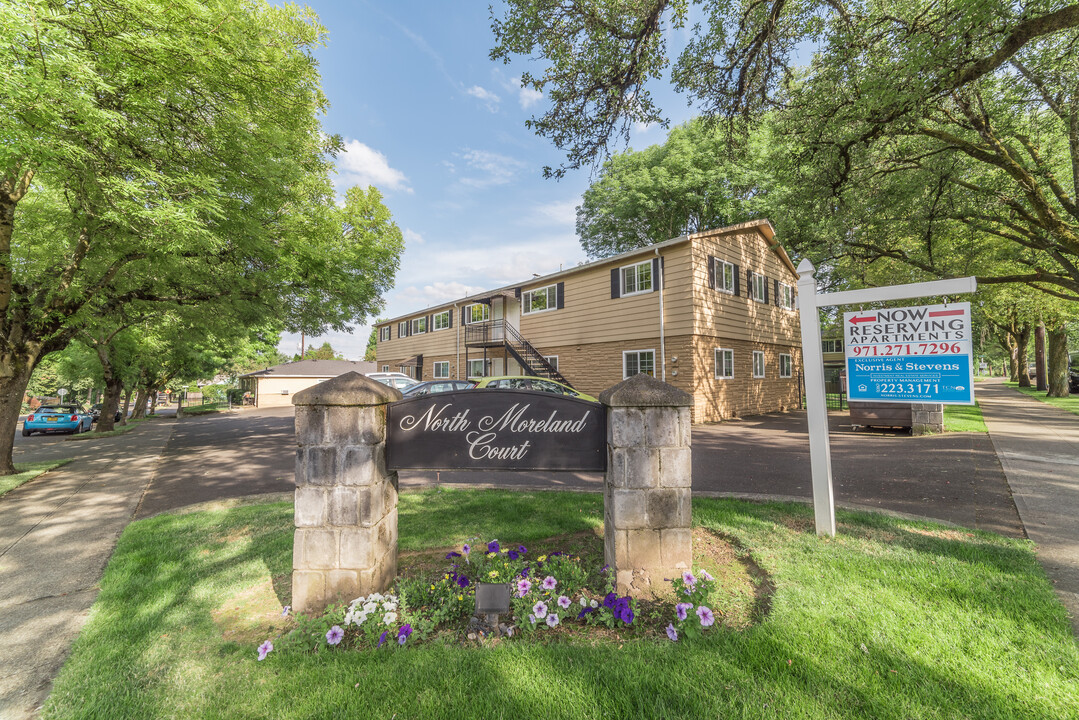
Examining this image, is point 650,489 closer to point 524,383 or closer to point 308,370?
point 524,383

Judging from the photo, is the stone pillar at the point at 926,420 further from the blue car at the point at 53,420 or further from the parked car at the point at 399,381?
the blue car at the point at 53,420

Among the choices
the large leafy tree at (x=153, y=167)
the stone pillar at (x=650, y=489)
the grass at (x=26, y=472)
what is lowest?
the grass at (x=26, y=472)

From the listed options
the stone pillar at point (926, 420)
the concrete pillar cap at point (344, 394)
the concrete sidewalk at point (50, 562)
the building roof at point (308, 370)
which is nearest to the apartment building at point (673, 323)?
the stone pillar at point (926, 420)

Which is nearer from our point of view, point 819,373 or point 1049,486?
point 819,373

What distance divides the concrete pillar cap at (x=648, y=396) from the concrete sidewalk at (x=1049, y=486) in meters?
2.79

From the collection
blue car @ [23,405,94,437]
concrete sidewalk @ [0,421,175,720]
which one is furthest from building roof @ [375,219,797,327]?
blue car @ [23,405,94,437]

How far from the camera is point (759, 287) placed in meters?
17.4

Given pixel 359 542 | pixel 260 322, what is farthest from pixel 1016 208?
pixel 260 322

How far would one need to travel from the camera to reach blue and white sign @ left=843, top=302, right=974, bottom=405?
389cm

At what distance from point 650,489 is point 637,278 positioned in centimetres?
1351

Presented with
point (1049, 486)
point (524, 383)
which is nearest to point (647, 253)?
point (524, 383)

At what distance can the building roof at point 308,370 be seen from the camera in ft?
110

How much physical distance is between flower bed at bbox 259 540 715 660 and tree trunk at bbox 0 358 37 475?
9.86 metres

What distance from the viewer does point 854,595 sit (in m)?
3.08
